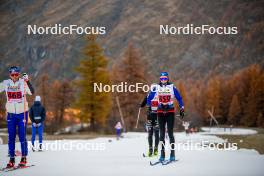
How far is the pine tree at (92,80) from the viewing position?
4628 cm

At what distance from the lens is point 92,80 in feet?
152

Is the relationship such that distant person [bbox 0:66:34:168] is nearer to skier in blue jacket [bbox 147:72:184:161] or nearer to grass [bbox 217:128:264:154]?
skier in blue jacket [bbox 147:72:184:161]

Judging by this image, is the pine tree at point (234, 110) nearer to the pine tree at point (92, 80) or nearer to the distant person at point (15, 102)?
the pine tree at point (92, 80)

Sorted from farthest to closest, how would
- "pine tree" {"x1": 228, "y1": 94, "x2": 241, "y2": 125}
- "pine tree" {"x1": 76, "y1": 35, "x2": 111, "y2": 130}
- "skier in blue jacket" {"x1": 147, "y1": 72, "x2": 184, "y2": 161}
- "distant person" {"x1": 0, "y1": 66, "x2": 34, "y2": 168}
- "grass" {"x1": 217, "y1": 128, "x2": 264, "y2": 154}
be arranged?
1. "pine tree" {"x1": 228, "y1": 94, "x2": 241, "y2": 125}
2. "pine tree" {"x1": 76, "y1": 35, "x2": 111, "y2": 130}
3. "grass" {"x1": 217, "y1": 128, "x2": 264, "y2": 154}
4. "skier in blue jacket" {"x1": 147, "y1": 72, "x2": 184, "y2": 161}
5. "distant person" {"x1": 0, "y1": 66, "x2": 34, "y2": 168}

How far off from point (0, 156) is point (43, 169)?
3831mm

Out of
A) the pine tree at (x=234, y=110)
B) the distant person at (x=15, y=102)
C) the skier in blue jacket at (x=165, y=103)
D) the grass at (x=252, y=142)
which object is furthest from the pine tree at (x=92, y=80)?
the pine tree at (x=234, y=110)

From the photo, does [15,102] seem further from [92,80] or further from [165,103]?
[92,80]

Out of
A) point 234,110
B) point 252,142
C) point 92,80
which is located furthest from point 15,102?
point 234,110

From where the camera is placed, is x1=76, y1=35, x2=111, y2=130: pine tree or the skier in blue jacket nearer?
the skier in blue jacket

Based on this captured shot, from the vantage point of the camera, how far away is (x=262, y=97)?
84.9 meters

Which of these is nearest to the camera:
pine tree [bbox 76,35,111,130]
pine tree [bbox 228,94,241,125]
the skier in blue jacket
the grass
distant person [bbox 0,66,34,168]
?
distant person [bbox 0,66,34,168]

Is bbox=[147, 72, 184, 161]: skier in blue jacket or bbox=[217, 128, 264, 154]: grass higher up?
bbox=[147, 72, 184, 161]: skier in blue jacket

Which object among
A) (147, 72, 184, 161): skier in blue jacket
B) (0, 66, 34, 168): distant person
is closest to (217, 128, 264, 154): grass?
(147, 72, 184, 161): skier in blue jacket

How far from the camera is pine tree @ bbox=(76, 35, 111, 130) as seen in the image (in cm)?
4628
